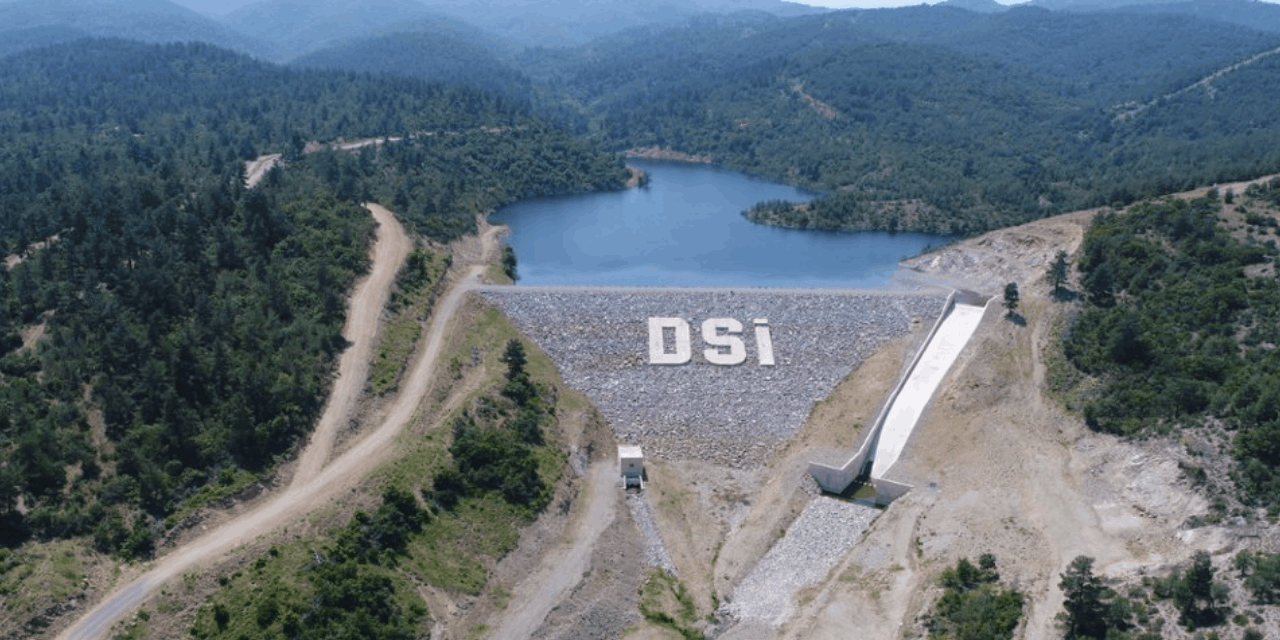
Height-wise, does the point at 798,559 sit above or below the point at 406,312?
below

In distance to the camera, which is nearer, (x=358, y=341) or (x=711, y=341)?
(x=358, y=341)

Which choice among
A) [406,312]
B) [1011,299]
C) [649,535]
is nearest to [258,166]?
[406,312]

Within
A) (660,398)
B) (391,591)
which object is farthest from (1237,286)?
(391,591)

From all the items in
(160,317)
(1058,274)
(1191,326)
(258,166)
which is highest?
(160,317)

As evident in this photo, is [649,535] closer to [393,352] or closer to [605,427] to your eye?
[605,427]

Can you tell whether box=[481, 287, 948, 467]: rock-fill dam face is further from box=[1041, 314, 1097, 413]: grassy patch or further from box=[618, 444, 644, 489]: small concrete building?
box=[1041, 314, 1097, 413]: grassy patch

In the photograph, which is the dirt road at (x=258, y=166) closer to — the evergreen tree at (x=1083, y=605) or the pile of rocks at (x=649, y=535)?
the pile of rocks at (x=649, y=535)
